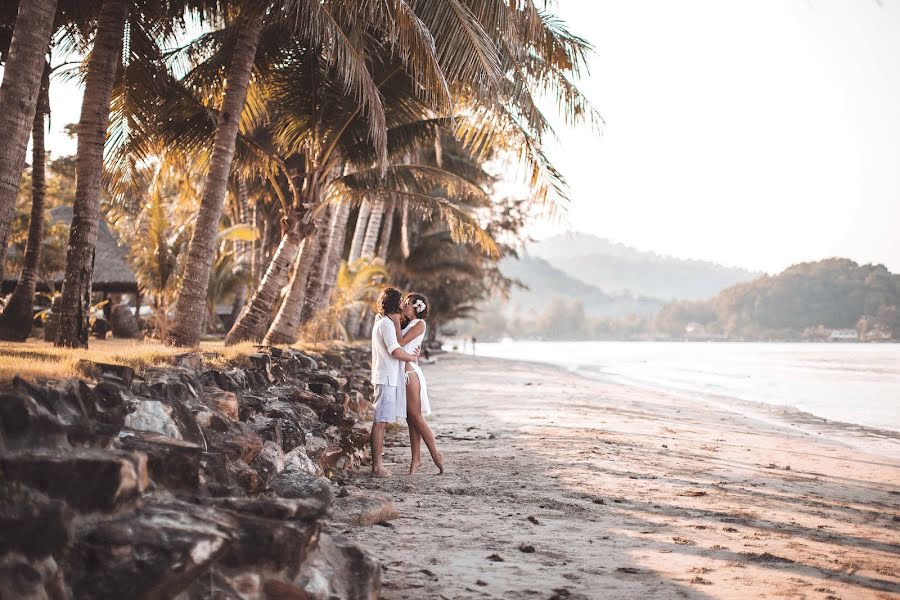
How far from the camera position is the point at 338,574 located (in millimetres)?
3643

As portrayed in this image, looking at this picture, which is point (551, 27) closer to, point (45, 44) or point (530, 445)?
A: point (530, 445)

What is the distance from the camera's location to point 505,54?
11531 millimetres

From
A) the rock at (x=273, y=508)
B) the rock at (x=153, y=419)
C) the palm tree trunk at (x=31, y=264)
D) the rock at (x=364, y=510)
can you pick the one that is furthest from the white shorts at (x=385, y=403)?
the palm tree trunk at (x=31, y=264)

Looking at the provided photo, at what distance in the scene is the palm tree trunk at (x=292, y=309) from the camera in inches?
468

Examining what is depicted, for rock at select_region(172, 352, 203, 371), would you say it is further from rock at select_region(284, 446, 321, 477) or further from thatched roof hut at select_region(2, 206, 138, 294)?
thatched roof hut at select_region(2, 206, 138, 294)

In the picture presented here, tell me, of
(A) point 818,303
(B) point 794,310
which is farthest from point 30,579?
(B) point 794,310

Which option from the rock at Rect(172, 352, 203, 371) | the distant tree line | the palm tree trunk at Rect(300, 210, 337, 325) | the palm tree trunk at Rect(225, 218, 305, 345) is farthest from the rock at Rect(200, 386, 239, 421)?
A: the distant tree line

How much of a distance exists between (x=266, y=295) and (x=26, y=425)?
26.9 ft

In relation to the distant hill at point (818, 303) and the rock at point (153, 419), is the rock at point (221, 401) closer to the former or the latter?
the rock at point (153, 419)

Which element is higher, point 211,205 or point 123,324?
point 211,205

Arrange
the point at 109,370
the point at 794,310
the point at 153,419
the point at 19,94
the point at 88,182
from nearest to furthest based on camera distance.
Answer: the point at 153,419, the point at 109,370, the point at 19,94, the point at 88,182, the point at 794,310

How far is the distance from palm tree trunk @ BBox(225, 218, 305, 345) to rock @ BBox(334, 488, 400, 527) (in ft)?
19.1

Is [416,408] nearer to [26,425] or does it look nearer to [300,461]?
[300,461]

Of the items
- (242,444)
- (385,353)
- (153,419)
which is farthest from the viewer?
(385,353)
